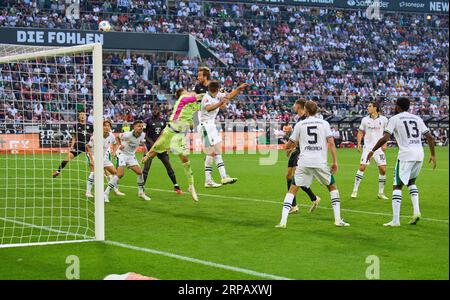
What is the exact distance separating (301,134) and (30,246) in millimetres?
4583

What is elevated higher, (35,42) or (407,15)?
(407,15)

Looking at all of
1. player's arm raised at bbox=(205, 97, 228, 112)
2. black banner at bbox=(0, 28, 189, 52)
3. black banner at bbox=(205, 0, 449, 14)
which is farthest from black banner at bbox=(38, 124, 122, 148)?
black banner at bbox=(205, 0, 449, 14)

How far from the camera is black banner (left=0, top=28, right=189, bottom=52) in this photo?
40.6 metres

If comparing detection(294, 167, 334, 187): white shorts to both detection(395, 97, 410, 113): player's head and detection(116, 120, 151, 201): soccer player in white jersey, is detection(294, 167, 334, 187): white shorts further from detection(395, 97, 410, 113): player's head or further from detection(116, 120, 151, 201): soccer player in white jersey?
detection(116, 120, 151, 201): soccer player in white jersey

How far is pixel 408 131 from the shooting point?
39.9 feet

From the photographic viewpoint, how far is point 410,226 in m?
12.2

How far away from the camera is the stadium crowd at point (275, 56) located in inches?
1670

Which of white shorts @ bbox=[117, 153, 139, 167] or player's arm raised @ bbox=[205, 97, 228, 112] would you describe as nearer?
player's arm raised @ bbox=[205, 97, 228, 112]

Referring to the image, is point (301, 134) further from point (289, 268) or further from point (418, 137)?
point (289, 268)

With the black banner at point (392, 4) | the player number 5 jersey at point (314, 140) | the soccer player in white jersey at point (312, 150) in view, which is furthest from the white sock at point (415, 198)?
the black banner at point (392, 4)

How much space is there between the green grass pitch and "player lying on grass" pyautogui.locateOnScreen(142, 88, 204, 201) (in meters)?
0.91

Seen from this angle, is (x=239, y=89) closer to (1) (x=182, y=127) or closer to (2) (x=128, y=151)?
(1) (x=182, y=127)

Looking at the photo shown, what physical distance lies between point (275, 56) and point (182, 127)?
3494cm
